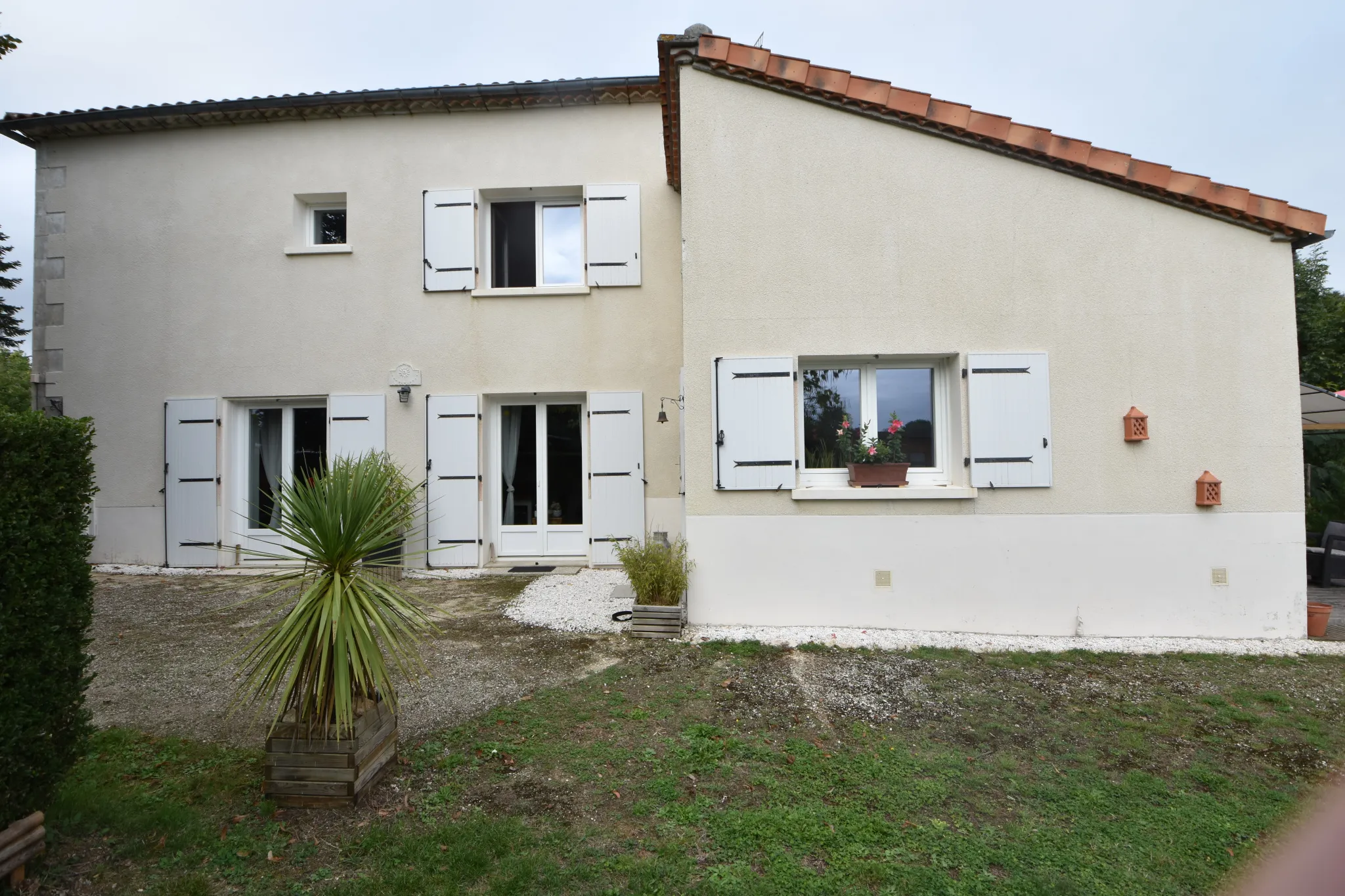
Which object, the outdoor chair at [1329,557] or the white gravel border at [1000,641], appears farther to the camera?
the outdoor chair at [1329,557]

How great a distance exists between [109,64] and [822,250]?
13850 mm

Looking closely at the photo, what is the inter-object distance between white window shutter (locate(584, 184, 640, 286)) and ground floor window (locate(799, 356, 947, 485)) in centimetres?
326

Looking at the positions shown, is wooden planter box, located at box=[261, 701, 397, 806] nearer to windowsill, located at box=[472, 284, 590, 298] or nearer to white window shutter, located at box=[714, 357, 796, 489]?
white window shutter, located at box=[714, 357, 796, 489]

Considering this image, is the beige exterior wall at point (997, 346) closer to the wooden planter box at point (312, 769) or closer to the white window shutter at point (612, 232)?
the white window shutter at point (612, 232)

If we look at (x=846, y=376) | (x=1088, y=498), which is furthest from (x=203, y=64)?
(x=1088, y=498)

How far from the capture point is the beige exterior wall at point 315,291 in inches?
304

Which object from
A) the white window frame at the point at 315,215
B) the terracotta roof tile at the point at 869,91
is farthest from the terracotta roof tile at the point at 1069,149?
the white window frame at the point at 315,215

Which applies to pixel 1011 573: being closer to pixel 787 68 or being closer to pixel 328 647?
pixel 787 68

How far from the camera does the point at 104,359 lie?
803 cm

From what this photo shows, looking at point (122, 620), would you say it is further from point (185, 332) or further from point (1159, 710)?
point (1159, 710)

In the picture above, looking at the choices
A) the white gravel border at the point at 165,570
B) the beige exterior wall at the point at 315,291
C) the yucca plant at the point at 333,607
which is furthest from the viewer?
the beige exterior wall at the point at 315,291

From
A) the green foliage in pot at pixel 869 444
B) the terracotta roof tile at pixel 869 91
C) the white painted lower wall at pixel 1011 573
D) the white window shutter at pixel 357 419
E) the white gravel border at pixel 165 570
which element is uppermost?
the terracotta roof tile at pixel 869 91

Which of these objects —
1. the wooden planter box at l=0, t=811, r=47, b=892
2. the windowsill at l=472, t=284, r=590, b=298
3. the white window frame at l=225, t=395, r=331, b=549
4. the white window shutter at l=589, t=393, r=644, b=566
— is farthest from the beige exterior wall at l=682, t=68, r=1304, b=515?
the white window frame at l=225, t=395, r=331, b=549

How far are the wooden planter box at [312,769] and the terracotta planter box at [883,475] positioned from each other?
154 inches
